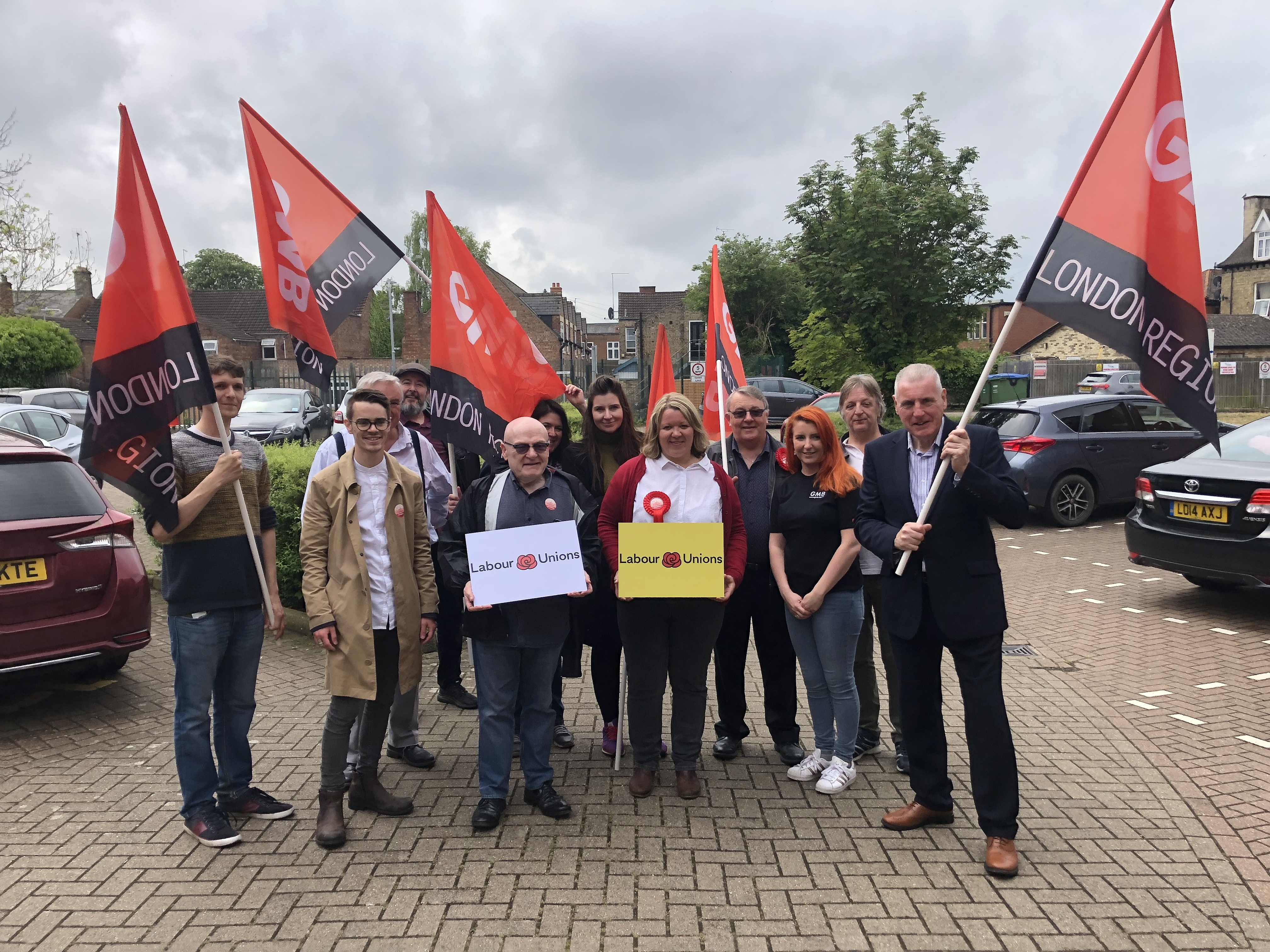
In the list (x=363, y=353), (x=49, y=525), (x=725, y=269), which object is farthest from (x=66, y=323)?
(x=49, y=525)

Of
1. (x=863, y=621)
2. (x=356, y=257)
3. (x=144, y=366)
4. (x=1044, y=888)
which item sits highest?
(x=356, y=257)

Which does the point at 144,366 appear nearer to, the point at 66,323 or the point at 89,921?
the point at 89,921

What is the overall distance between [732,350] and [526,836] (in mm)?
3589

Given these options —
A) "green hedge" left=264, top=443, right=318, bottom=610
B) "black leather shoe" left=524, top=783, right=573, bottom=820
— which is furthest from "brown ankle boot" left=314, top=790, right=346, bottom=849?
"green hedge" left=264, top=443, right=318, bottom=610

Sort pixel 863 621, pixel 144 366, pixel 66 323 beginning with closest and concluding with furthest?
pixel 144 366 < pixel 863 621 < pixel 66 323

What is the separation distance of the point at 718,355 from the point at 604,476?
5.21 feet

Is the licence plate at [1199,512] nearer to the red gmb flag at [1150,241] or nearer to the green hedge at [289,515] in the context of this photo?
the red gmb flag at [1150,241]

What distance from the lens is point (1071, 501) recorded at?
1187cm

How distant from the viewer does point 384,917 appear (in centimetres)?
336

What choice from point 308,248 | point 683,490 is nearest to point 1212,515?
point 683,490

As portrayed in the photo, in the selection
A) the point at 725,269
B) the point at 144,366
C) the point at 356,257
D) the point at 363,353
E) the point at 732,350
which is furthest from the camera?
the point at 363,353

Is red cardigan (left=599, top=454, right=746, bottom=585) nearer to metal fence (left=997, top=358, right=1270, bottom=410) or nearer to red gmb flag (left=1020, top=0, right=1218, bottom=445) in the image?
red gmb flag (left=1020, top=0, right=1218, bottom=445)

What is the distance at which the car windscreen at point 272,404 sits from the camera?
20312 mm

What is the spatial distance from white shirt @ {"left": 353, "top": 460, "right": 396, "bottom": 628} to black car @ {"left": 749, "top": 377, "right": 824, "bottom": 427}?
22096mm
